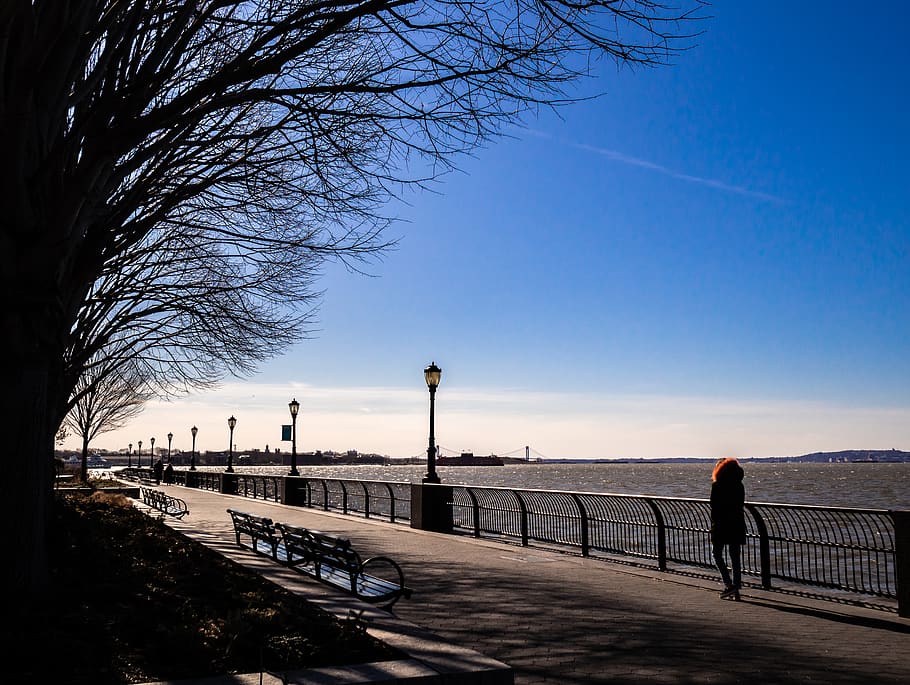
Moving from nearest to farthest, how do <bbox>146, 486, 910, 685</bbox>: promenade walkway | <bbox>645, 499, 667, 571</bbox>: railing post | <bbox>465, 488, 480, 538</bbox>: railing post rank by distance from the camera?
<bbox>146, 486, 910, 685</bbox>: promenade walkway
<bbox>645, 499, 667, 571</bbox>: railing post
<bbox>465, 488, 480, 538</bbox>: railing post

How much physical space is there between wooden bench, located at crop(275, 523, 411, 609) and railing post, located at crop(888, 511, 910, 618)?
5.50m

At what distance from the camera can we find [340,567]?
30.1ft

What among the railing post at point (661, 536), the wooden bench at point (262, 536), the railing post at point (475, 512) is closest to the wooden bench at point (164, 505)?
the railing post at point (475, 512)

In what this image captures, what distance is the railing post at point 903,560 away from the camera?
30.8 feet

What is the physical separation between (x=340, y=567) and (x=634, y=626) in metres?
3.20

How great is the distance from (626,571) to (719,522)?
296 centimetres

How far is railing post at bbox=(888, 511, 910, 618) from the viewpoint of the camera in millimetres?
9383

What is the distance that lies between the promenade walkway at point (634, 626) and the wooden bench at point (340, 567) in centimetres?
29

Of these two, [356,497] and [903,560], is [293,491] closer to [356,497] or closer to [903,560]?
A: [356,497]

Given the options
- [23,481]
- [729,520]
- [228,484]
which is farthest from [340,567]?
[228,484]

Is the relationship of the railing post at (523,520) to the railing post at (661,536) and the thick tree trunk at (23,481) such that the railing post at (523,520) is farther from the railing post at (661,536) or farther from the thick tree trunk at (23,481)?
the thick tree trunk at (23,481)

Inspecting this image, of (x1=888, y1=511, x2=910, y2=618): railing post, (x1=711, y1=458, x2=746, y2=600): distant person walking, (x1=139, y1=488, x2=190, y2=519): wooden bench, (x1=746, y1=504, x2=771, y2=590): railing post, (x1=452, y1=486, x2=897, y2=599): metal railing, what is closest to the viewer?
(x1=888, y1=511, x2=910, y2=618): railing post

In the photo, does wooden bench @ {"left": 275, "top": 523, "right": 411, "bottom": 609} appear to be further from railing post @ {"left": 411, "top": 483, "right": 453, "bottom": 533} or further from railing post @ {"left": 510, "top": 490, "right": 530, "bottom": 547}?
railing post @ {"left": 411, "top": 483, "right": 453, "bottom": 533}

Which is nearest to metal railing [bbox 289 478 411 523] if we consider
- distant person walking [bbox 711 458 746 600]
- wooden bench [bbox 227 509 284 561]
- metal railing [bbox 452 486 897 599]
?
metal railing [bbox 452 486 897 599]
